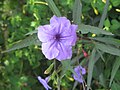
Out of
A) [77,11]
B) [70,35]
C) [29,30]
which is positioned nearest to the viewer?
[70,35]

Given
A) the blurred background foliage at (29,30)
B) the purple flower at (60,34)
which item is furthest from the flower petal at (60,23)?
the blurred background foliage at (29,30)

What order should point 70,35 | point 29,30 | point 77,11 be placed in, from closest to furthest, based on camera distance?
point 70,35, point 77,11, point 29,30

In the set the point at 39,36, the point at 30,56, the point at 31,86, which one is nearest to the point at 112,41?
the point at 39,36

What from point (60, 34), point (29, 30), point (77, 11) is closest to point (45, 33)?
point (60, 34)

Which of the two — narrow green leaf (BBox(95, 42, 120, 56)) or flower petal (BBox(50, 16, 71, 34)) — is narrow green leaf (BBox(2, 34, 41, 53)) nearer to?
flower petal (BBox(50, 16, 71, 34))

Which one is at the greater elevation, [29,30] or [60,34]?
[60,34]

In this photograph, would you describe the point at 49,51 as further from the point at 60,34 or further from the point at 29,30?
the point at 29,30
